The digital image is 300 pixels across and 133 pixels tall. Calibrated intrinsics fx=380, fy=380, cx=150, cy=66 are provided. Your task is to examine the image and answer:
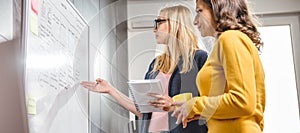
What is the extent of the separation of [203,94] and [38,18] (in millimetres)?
457

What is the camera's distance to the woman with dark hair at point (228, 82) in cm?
97

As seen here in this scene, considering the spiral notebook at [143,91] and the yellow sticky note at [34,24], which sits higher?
the yellow sticky note at [34,24]

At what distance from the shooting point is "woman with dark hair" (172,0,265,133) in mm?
968

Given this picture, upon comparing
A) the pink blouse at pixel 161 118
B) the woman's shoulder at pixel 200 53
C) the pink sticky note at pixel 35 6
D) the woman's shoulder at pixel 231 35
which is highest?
the pink sticky note at pixel 35 6

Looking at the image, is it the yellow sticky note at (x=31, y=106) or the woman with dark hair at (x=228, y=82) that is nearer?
the yellow sticky note at (x=31, y=106)

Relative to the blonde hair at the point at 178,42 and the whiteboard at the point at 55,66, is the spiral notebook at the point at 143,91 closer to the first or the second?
the blonde hair at the point at 178,42

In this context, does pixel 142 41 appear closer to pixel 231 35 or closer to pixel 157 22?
pixel 157 22

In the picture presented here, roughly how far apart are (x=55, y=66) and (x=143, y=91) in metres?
0.23

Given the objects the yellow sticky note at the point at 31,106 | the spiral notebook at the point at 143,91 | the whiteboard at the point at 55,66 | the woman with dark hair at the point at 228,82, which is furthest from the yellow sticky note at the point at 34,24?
the woman with dark hair at the point at 228,82

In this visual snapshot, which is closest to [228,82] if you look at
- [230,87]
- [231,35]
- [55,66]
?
[230,87]

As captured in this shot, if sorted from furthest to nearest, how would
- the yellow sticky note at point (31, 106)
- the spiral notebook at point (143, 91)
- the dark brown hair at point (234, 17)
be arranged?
the dark brown hair at point (234, 17) → the spiral notebook at point (143, 91) → the yellow sticky note at point (31, 106)

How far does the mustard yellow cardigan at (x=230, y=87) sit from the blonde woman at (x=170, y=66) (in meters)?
0.04

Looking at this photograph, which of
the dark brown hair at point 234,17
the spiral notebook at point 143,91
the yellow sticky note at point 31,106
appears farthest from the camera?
the dark brown hair at point 234,17

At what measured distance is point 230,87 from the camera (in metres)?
0.98
